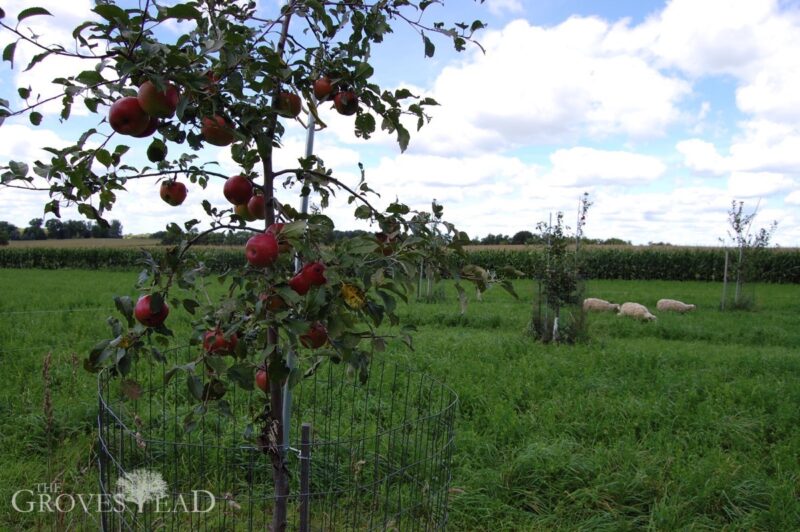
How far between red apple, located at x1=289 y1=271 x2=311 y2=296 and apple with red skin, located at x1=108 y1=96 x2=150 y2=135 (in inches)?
19.0

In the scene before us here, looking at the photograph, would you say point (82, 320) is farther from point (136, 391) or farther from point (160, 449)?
point (136, 391)

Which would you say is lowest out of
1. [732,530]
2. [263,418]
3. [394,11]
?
[732,530]

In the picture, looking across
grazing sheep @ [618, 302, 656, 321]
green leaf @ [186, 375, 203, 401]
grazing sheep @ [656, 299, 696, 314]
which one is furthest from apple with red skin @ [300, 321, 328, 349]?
grazing sheep @ [656, 299, 696, 314]

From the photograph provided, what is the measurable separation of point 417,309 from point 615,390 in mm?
5724

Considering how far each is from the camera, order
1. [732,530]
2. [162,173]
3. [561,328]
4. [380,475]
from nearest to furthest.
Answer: [162,173] → [732,530] → [380,475] → [561,328]

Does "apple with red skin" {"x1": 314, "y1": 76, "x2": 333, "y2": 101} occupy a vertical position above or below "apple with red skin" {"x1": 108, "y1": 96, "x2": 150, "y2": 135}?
above

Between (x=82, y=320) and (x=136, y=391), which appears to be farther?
(x=82, y=320)

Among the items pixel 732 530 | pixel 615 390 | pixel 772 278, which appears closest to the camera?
pixel 732 530

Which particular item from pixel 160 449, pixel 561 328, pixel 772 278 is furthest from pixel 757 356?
pixel 772 278

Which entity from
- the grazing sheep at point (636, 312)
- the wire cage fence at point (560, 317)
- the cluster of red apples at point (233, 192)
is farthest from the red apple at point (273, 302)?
the grazing sheep at point (636, 312)

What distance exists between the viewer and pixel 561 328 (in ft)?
25.8

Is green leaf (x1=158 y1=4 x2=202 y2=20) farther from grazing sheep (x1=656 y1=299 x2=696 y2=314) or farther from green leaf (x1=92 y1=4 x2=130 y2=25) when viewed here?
grazing sheep (x1=656 y1=299 x2=696 y2=314)

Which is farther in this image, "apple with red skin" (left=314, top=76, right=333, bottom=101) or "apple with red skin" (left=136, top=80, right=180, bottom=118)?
"apple with red skin" (left=314, top=76, right=333, bottom=101)

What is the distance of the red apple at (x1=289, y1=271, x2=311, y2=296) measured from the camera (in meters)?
1.41
